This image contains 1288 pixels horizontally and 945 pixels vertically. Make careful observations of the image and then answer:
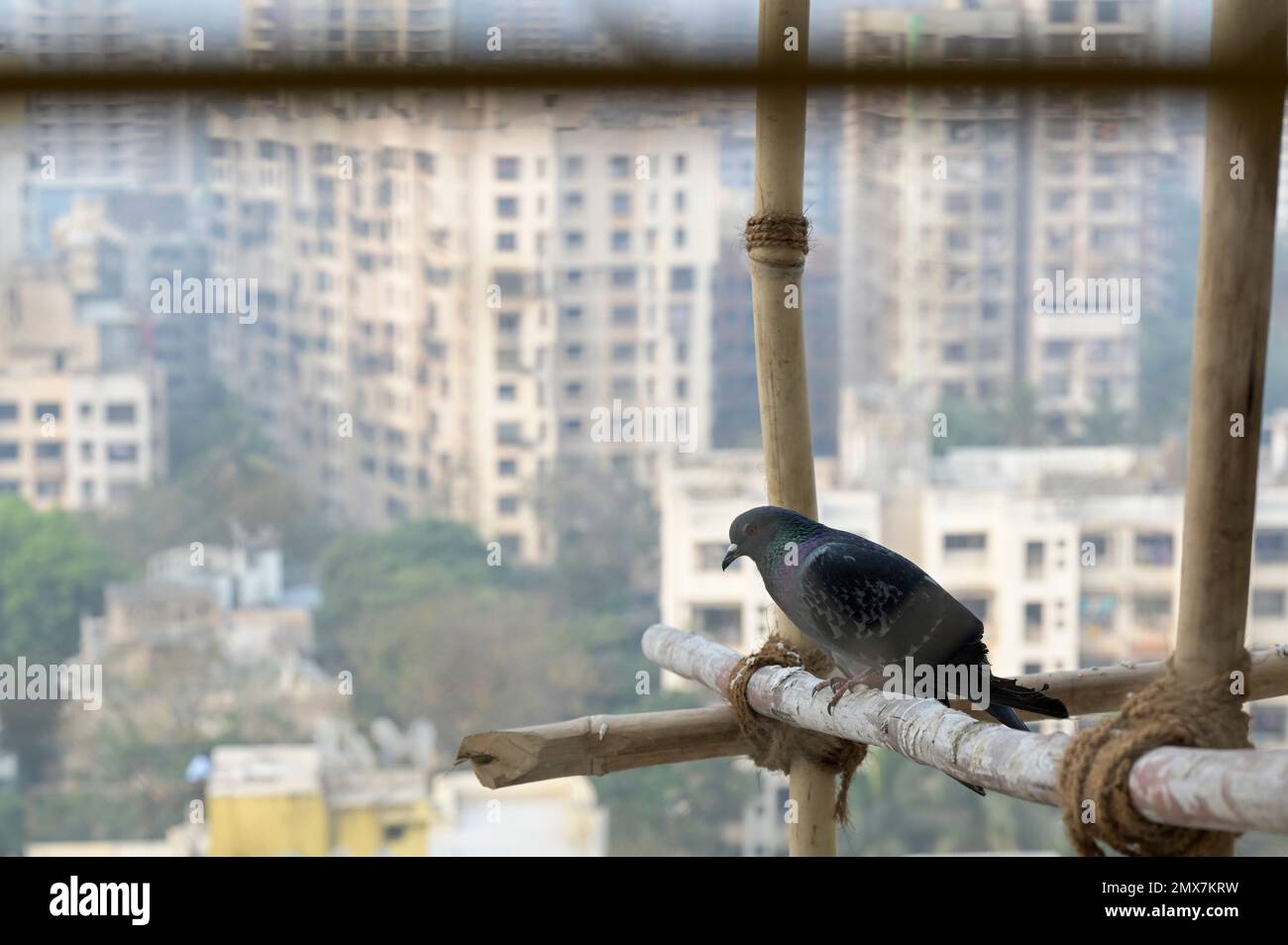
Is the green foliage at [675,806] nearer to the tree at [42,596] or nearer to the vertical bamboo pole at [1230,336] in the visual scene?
the tree at [42,596]

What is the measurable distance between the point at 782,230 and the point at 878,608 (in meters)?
0.49

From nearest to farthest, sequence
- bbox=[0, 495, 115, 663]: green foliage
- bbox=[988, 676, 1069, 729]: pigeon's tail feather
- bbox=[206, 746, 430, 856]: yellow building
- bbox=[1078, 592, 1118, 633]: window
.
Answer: bbox=[988, 676, 1069, 729]: pigeon's tail feather, bbox=[206, 746, 430, 856]: yellow building, bbox=[0, 495, 115, 663]: green foliage, bbox=[1078, 592, 1118, 633]: window

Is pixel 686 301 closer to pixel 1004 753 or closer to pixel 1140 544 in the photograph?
pixel 1140 544

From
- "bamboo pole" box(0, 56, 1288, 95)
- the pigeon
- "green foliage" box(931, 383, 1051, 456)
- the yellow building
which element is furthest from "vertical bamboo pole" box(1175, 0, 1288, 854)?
"green foliage" box(931, 383, 1051, 456)

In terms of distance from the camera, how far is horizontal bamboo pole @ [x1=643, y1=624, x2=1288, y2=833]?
112 centimetres

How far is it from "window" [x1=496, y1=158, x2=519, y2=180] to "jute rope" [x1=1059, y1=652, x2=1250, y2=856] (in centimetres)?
2049

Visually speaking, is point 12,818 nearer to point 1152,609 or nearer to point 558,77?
point 1152,609

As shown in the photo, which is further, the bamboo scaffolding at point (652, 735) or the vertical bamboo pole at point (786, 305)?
the vertical bamboo pole at point (786, 305)

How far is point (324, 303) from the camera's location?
834 inches

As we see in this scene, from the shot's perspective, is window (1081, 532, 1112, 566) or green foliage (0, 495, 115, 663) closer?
green foliage (0, 495, 115, 663)

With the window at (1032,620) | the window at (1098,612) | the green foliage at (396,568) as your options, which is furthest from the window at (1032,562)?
the green foliage at (396,568)

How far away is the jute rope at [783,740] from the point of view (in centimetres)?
193

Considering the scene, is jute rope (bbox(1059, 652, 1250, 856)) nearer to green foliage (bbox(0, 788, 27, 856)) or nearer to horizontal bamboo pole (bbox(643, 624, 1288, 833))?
horizontal bamboo pole (bbox(643, 624, 1288, 833))

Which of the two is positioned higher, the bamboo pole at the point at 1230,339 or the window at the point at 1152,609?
the bamboo pole at the point at 1230,339
